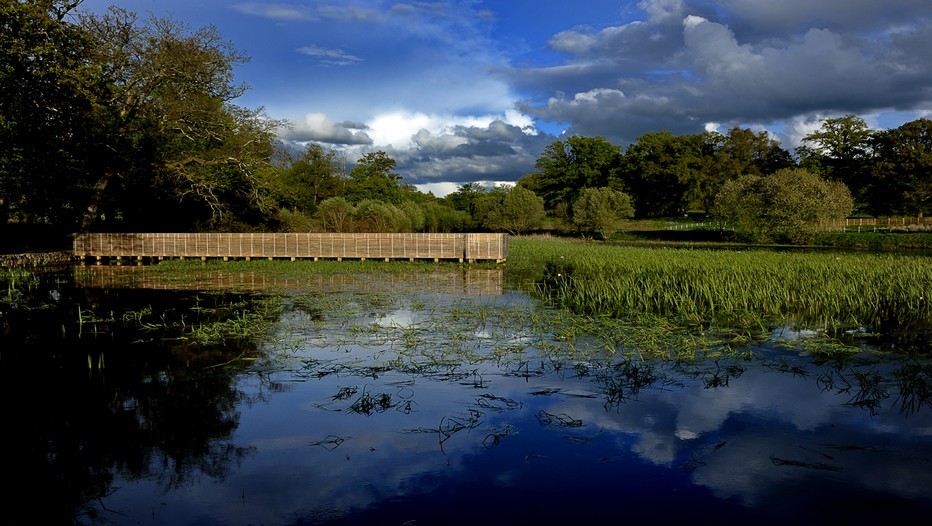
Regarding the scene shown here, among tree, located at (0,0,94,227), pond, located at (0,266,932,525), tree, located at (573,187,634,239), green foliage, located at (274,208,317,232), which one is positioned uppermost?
tree, located at (0,0,94,227)

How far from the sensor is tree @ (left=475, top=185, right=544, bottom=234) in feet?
201

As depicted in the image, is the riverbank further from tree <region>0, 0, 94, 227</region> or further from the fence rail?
the fence rail

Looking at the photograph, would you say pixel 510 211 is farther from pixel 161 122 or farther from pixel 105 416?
pixel 105 416

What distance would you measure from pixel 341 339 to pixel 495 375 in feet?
11.3

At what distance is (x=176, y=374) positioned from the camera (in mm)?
8281

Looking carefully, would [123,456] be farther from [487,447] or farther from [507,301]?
[507,301]

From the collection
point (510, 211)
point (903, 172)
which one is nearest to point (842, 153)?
point (903, 172)

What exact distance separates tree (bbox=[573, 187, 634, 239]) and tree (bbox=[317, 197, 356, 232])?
22.4 meters

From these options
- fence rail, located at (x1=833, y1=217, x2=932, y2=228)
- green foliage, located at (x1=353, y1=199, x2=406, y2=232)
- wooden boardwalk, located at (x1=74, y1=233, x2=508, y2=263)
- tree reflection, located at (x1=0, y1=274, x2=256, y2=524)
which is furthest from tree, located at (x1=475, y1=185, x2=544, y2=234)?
tree reflection, located at (x1=0, y1=274, x2=256, y2=524)

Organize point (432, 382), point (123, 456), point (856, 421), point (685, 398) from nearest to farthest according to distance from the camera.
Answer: point (123, 456) < point (856, 421) < point (685, 398) < point (432, 382)

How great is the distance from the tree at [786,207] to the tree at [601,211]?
33.4 feet

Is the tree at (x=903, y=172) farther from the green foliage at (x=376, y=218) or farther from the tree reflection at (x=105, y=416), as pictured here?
the tree reflection at (x=105, y=416)

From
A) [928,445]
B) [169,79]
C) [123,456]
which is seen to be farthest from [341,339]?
[169,79]

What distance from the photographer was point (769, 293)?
1441cm
